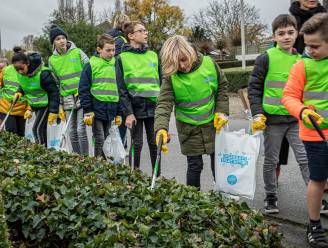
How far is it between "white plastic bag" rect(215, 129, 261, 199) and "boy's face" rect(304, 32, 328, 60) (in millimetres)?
920

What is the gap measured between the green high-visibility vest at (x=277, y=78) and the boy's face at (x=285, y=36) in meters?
0.06

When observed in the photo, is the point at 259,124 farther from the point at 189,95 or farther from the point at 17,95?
the point at 17,95

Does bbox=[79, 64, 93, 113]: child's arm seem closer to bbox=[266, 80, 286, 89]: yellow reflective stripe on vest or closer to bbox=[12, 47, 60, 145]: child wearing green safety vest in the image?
bbox=[12, 47, 60, 145]: child wearing green safety vest

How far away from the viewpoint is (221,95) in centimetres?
449

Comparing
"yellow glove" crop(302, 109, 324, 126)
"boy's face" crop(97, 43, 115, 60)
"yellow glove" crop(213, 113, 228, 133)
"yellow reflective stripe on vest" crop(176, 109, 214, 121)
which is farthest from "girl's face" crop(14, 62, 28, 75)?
"yellow glove" crop(302, 109, 324, 126)

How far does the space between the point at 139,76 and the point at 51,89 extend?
67.4 inches

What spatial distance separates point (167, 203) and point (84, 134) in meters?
3.59

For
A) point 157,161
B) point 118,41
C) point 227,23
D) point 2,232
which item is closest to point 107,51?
point 118,41

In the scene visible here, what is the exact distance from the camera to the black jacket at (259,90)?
14.2 ft

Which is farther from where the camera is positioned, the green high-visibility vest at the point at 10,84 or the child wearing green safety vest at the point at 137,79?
the green high-visibility vest at the point at 10,84

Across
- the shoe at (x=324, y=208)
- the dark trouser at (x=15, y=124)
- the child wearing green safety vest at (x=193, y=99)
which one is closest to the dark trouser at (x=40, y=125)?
the dark trouser at (x=15, y=124)

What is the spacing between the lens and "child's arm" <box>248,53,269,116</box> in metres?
4.34

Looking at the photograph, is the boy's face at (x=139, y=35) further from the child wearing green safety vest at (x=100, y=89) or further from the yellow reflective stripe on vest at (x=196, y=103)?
the yellow reflective stripe on vest at (x=196, y=103)

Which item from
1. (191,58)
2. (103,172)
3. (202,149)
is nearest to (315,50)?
(191,58)
